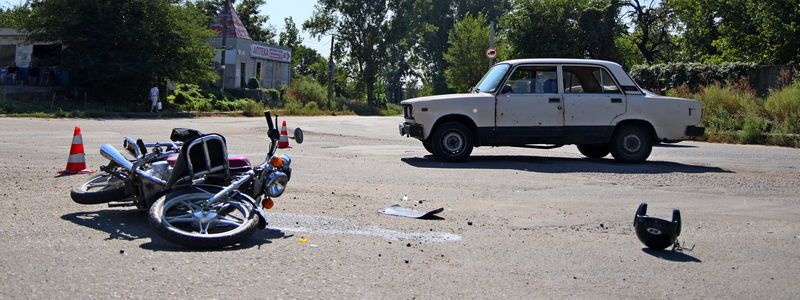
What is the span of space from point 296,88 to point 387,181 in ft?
169

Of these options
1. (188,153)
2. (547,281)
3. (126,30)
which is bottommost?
(547,281)

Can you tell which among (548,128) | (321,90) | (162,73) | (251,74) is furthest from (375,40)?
(548,128)

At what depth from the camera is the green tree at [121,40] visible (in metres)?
39.0

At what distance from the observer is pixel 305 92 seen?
2414 inches

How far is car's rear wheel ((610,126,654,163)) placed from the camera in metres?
14.2

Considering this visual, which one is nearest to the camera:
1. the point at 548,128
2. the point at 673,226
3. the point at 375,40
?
the point at 673,226

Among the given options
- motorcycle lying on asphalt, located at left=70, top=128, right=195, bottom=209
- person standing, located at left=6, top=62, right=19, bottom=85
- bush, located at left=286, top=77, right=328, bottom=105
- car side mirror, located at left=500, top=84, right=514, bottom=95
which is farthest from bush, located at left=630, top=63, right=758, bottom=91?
bush, located at left=286, top=77, right=328, bottom=105

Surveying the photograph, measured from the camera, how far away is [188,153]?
679cm

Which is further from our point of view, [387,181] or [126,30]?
[126,30]

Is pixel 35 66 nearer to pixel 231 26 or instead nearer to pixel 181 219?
pixel 231 26

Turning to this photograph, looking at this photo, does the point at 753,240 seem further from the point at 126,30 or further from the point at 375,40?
the point at 375,40

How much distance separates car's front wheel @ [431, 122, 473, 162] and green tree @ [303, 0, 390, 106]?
6502cm

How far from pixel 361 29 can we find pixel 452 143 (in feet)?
219

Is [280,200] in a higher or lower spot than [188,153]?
lower
